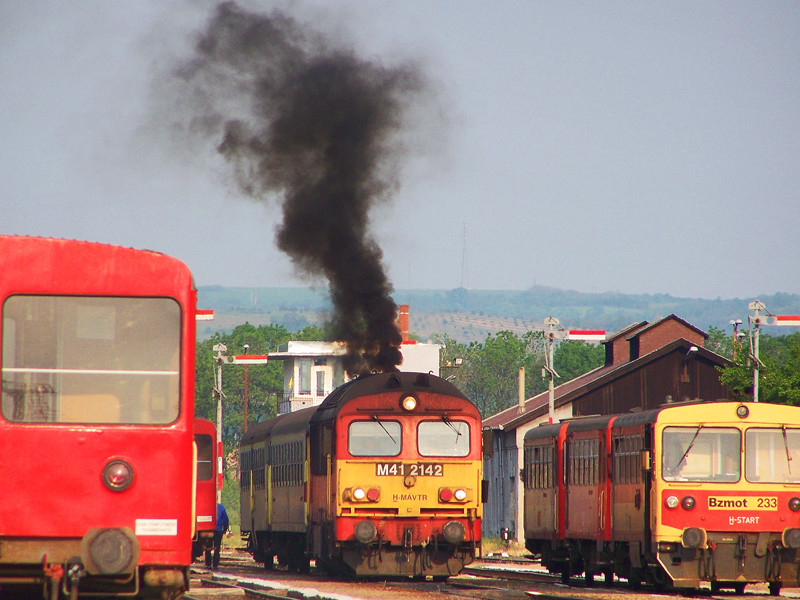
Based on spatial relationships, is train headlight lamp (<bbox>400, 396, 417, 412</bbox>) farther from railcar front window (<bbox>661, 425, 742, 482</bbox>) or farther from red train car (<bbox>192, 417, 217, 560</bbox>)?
red train car (<bbox>192, 417, 217, 560</bbox>)

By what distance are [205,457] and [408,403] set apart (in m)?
9.96

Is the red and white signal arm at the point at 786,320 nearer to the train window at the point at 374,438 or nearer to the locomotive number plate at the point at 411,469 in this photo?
the locomotive number plate at the point at 411,469

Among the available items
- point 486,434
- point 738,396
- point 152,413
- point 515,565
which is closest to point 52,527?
point 152,413

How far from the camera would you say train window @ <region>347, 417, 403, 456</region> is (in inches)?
892

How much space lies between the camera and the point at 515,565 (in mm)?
33781

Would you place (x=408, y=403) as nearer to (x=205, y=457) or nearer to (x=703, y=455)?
(x=703, y=455)

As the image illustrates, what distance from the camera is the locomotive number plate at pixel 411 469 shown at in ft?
74.1

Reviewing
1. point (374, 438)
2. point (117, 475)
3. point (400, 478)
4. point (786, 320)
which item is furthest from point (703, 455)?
point (786, 320)

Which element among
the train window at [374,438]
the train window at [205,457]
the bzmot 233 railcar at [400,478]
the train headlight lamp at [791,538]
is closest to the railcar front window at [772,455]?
the train headlight lamp at [791,538]

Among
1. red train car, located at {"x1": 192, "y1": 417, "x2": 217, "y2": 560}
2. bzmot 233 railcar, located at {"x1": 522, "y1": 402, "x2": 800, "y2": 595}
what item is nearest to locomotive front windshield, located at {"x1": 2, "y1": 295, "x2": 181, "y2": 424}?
bzmot 233 railcar, located at {"x1": 522, "y1": 402, "x2": 800, "y2": 595}

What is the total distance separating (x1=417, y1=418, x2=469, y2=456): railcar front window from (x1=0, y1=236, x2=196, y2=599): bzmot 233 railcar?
40.3ft

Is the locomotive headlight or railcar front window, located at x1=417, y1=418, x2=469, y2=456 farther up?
railcar front window, located at x1=417, y1=418, x2=469, y2=456

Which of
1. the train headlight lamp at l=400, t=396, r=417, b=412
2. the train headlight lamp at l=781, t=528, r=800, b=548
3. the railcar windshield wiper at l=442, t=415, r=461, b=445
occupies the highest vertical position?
the train headlight lamp at l=400, t=396, r=417, b=412

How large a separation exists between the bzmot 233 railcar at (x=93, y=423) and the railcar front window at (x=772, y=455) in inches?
470
